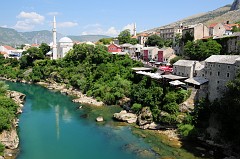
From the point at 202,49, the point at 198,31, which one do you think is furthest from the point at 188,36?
the point at 202,49

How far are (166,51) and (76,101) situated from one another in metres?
16.7

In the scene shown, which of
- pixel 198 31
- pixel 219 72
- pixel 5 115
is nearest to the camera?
pixel 5 115

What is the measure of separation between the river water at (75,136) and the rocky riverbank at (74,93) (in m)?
1.98

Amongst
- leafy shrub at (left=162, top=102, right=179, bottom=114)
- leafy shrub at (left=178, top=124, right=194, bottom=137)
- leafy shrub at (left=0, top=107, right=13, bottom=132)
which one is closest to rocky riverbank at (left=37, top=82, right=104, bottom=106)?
leafy shrub at (left=162, top=102, right=179, bottom=114)

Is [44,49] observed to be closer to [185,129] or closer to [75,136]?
[75,136]

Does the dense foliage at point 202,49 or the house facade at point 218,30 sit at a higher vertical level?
the house facade at point 218,30

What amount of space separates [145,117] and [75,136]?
758cm

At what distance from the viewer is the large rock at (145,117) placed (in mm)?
29117

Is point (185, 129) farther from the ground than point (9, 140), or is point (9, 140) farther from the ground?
point (185, 129)

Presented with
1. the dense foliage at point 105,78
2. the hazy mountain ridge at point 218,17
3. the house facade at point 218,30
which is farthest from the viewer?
the hazy mountain ridge at point 218,17

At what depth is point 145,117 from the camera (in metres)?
29.4

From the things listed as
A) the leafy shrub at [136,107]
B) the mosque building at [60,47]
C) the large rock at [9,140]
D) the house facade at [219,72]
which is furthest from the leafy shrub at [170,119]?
the mosque building at [60,47]

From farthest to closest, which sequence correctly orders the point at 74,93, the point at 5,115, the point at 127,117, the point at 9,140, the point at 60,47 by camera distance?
the point at 60,47
the point at 74,93
the point at 127,117
the point at 5,115
the point at 9,140

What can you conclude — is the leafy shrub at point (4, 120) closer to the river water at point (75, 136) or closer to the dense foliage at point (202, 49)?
the river water at point (75, 136)
